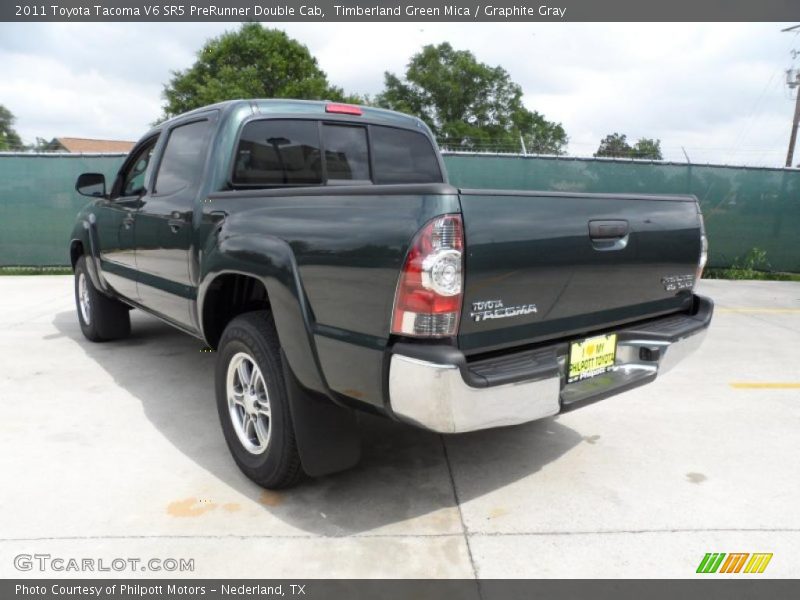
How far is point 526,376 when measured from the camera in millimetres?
2268

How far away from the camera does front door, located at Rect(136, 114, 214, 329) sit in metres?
3.52

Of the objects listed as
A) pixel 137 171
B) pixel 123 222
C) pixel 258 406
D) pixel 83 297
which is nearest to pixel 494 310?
pixel 258 406

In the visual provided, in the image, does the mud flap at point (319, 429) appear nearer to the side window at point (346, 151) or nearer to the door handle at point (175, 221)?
the door handle at point (175, 221)

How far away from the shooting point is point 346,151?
3.86m

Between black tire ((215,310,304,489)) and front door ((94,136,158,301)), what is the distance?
1732 mm

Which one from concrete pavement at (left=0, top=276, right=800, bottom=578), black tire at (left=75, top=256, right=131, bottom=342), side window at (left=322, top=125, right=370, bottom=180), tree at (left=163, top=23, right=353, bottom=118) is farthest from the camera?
tree at (left=163, top=23, right=353, bottom=118)

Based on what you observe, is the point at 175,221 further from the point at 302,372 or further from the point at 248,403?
the point at 302,372

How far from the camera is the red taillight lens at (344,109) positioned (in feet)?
12.4

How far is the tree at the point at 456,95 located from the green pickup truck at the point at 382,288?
5352 centimetres

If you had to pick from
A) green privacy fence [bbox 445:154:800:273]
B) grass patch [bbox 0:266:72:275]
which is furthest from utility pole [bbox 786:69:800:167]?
grass patch [bbox 0:266:72:275]

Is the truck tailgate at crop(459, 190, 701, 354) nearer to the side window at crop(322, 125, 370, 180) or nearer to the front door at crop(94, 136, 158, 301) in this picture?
the side window at crop(322, 125, 370, 180)

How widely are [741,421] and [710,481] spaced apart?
40.4 inches

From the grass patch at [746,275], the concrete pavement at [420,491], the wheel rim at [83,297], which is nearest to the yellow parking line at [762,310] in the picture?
the grass patch at [746,275]

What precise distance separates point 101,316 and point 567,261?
4570mm
